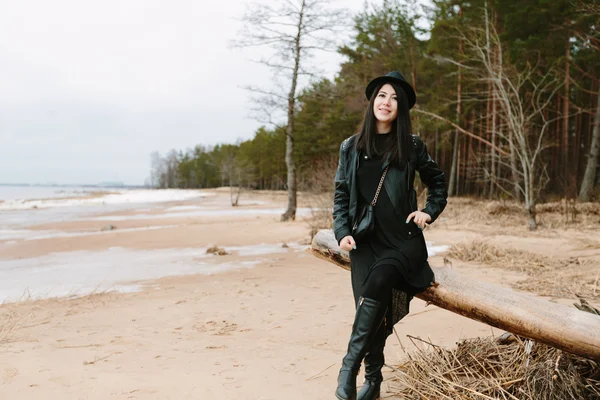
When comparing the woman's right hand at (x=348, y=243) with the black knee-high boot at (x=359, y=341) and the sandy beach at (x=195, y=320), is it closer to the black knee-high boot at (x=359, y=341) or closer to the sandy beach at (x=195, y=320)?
the black knee-high boot at (x=359, y=341)

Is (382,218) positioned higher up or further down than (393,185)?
further down

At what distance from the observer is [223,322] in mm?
4734

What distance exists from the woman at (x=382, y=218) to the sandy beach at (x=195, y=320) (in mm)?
443

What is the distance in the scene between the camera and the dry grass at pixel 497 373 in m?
2.53

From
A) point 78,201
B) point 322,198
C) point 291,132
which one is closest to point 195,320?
point 322,198

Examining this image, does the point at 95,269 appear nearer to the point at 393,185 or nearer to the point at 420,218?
the point at 393,185

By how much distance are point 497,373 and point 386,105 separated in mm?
1879

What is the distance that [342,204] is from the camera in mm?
2852

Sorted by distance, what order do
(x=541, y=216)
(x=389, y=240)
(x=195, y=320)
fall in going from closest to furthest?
(x=389, y=240)
(x=195, y=320)
(x=541, y=216)

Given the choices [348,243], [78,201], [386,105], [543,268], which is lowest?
[78,201]

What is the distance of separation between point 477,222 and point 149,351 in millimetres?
11905

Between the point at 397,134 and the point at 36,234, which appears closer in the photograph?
the point at 397,134

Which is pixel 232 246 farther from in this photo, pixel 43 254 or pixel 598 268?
pixel 598 268

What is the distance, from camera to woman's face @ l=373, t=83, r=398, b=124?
2807mm
